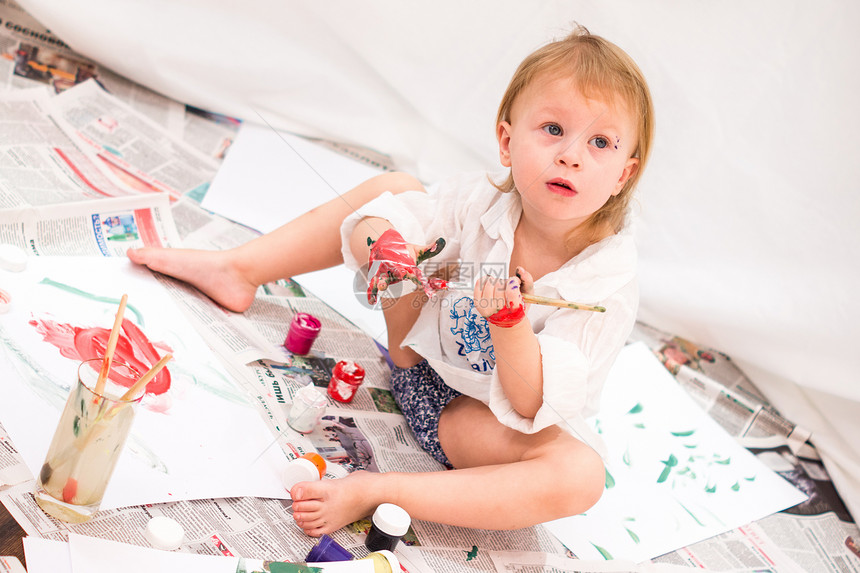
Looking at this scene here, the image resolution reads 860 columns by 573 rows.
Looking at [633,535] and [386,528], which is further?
[633,535]

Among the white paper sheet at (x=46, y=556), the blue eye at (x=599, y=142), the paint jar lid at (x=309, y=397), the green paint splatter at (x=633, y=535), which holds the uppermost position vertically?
the blue eye at (x=599, y=142)

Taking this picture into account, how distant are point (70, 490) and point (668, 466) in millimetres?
848

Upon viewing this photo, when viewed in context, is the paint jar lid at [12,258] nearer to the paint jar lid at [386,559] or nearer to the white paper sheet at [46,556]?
the white paper sheet at [46,556]

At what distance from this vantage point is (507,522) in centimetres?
85

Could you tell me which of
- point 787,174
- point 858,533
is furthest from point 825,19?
point 858,533

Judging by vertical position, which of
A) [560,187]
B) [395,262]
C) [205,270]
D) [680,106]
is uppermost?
[680,106]

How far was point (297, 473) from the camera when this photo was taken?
2.68 ft

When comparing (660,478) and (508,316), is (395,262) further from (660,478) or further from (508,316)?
(660,478)

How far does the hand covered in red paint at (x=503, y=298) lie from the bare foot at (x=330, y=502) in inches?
8.8

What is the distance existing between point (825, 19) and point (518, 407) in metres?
0.85

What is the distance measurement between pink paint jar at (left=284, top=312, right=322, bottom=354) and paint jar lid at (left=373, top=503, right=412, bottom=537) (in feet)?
1.06

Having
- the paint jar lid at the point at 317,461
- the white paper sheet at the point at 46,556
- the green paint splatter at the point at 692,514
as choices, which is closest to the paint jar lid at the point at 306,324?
the paint jar lid at the point at 317,461

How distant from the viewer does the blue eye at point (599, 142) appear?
33.6 inches

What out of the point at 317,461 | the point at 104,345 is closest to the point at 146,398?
the point at 104,345
